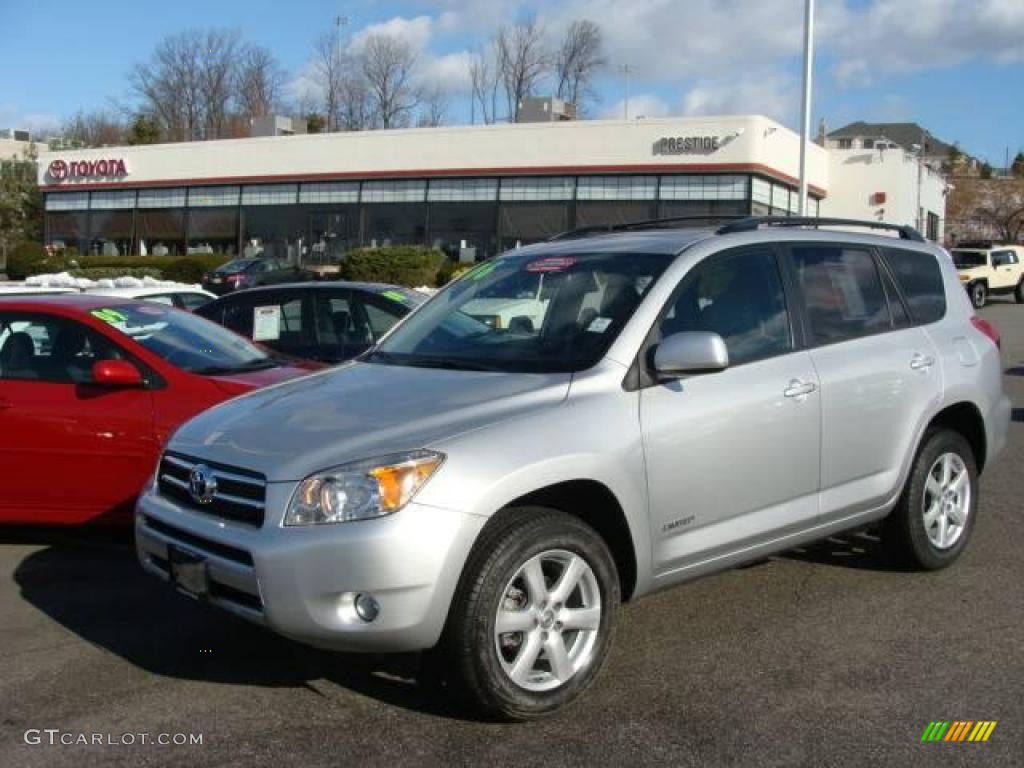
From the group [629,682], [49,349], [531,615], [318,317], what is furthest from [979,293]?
[531,615]

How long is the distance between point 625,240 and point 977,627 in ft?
7.78

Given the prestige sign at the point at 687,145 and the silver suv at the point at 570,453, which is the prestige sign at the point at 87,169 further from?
the silver suv at the point at 570,453

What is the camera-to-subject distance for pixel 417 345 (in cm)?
491

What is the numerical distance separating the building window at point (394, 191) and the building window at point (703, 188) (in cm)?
941

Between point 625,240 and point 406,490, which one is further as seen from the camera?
point 625,240

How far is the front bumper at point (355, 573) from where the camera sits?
11.5 ft

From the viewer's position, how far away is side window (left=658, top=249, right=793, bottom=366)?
4527 mm

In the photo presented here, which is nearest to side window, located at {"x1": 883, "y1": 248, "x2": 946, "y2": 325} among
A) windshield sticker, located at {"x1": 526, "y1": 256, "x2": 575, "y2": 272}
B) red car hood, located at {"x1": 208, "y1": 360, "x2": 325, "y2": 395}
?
windshield sticker, located at {"x1": 526, "y1": 256, "x2": 575, "y2": 272}

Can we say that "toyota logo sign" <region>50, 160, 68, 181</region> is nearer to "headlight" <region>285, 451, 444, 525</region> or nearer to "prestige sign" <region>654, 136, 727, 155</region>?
"prestige sign" <region>654, 136, 727, 155</region>

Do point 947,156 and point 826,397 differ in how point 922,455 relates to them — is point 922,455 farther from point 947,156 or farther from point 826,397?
point 947,156

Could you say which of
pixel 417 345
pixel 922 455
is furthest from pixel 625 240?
pixel 922 455

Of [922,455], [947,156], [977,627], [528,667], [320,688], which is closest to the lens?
[528,667]

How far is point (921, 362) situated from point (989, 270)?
3043cm

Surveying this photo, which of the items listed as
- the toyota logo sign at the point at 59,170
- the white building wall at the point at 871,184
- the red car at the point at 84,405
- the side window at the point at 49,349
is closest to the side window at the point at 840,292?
the red car at the point at 84,405
